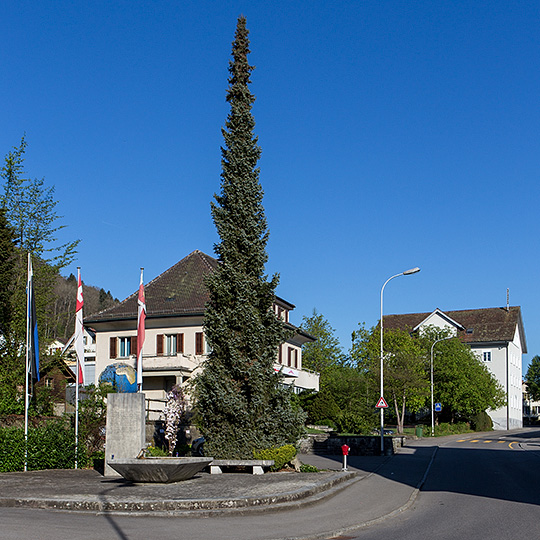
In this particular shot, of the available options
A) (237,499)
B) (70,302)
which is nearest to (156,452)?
(237,499)

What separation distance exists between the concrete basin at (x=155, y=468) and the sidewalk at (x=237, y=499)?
230mm

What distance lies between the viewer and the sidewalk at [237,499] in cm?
1219

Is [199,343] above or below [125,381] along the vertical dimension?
above

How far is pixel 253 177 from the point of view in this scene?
74.5 ft

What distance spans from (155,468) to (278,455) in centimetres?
539

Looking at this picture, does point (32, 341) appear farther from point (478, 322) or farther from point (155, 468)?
point (478, 322)

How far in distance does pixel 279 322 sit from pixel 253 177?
4.97m

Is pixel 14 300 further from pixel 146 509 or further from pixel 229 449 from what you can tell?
pixel 146 509

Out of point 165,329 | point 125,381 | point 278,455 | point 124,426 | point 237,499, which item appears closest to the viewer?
point 237,499

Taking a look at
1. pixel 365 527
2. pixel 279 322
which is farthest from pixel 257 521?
pixel 279 322

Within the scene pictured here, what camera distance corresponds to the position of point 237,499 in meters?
13.4

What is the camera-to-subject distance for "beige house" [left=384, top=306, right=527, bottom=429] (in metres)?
83.2

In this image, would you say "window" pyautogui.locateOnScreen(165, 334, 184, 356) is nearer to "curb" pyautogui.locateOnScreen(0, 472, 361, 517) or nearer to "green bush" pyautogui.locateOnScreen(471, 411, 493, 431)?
"curb" pyautogui.locateOnScreen(0, 472, 361, 517)

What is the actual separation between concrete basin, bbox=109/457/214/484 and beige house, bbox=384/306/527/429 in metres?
67.7
